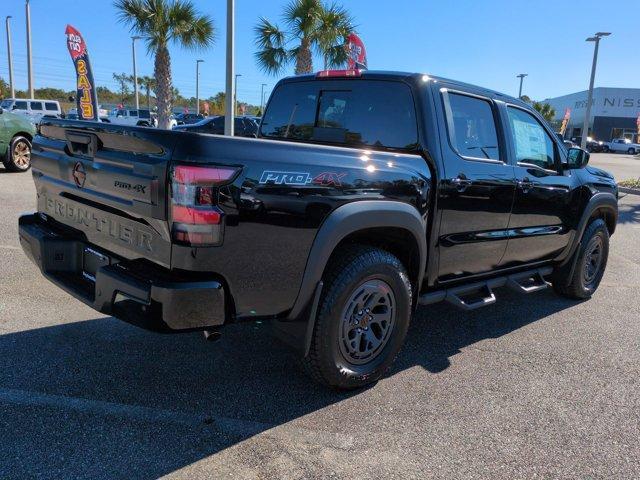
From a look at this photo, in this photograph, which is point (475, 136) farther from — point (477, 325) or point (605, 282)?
point (605, 282)

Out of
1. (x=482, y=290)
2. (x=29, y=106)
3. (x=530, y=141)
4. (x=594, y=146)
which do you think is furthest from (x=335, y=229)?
(x=594, y=146)

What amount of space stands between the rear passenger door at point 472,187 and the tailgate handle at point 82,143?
2110 millimetres

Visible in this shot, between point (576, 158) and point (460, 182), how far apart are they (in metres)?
1.84

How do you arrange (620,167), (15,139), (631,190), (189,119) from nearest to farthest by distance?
(15,139), (631,190), (620,167), (189,119)

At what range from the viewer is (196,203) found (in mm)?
2354

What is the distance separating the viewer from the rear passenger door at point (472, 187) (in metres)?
3.57

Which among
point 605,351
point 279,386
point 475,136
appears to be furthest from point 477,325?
point 279,386

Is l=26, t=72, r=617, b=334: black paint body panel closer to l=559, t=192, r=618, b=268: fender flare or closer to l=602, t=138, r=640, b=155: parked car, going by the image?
l=559, t=192, r=618, b=268: fender flare

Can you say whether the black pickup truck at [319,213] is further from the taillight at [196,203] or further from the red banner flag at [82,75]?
the red banner flag at [82,75]

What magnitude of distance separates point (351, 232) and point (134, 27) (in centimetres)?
1853

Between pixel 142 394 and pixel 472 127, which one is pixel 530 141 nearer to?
pixel 472 127

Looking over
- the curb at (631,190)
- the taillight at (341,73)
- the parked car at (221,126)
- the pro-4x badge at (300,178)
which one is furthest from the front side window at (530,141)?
the parked car at (221,126)

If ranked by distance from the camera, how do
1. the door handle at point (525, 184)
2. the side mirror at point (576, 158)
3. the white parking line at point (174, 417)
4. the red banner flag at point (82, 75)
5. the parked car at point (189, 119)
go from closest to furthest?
the white parking line at point (174, 417)
the door handle at point (525, 184)
the side mirror at point (576, 158)
the red banner flag at point (82, 75)
the parked car at point (189, 119)

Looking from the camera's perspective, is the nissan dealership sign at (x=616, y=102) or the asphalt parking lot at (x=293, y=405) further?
the nissan dealership sign at (x=616, y=102)
